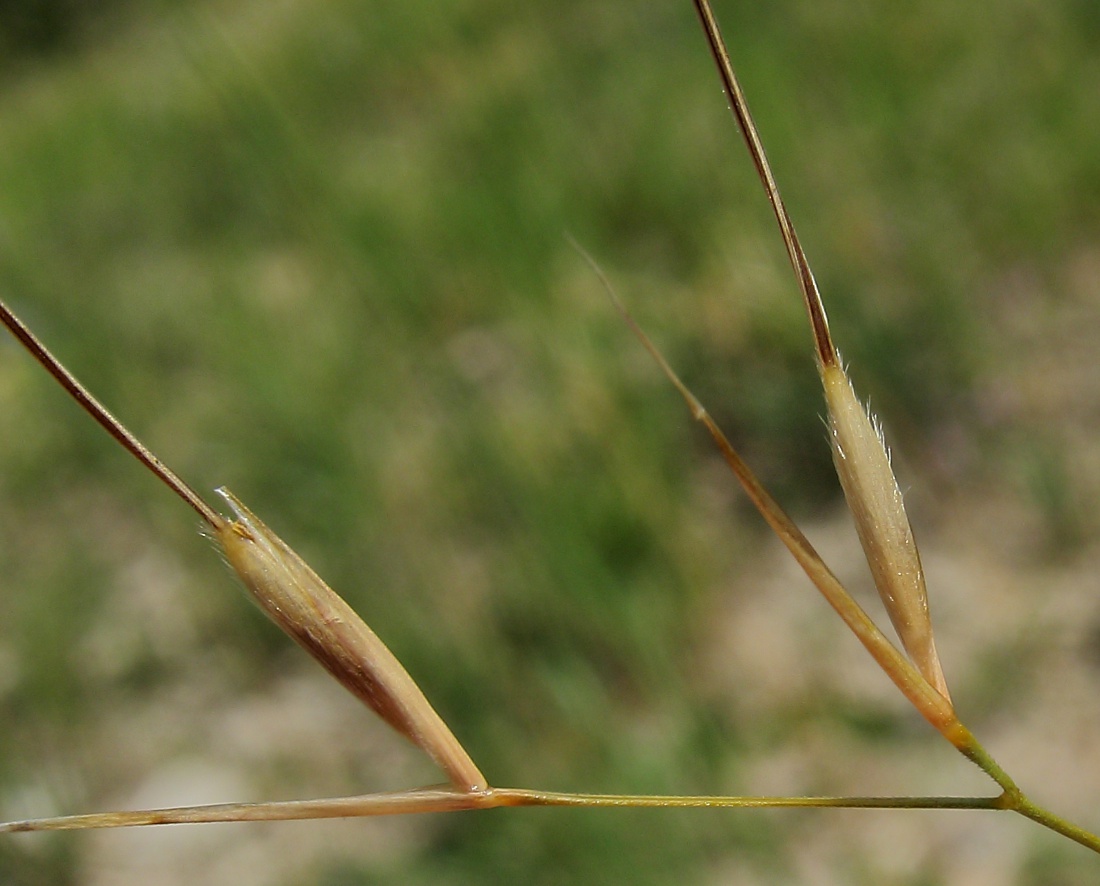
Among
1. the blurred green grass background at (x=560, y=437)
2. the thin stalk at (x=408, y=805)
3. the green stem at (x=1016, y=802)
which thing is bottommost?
the thin stalk at (x=408, y=805)

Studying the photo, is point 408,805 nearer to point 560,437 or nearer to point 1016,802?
point 1016,802

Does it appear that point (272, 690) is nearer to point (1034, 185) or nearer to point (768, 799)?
point (768, 799)

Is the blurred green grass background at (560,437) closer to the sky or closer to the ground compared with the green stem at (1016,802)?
closer to the sky

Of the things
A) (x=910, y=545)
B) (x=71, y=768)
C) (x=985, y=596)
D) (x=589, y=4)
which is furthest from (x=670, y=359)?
(x=589, y=4)

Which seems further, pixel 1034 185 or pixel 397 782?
pixel 1034 185

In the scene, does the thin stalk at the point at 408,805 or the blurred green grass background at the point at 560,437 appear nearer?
the thin stalk at the point at 408,805

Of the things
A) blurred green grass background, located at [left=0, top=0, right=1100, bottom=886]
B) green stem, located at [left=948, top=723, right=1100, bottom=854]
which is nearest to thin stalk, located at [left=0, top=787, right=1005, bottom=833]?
green stem, located at [left=948, top=723, right=1100, bottom=854]

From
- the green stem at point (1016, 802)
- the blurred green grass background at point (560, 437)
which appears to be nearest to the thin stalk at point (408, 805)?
the green stem at point (1016, 802)

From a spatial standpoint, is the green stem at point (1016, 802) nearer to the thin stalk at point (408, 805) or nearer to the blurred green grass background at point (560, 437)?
the thin stalk at point (408, 805)
